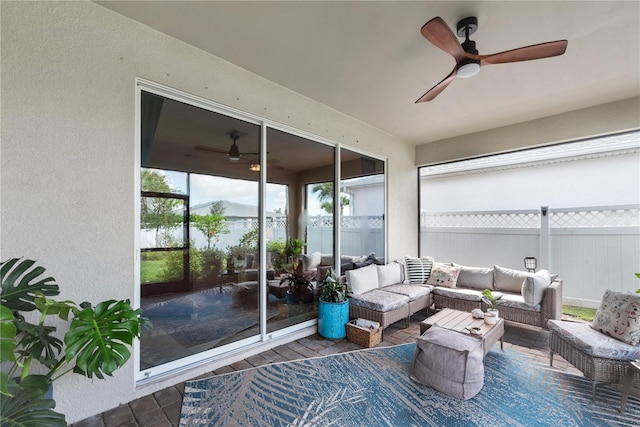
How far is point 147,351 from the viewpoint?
7.50 ft

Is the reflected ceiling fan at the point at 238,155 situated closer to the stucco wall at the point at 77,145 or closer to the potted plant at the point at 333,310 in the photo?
the stucco wall at the point at 77,145

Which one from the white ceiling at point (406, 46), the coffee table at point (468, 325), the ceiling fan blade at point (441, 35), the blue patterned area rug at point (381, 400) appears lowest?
the blue patterned area rug at point (381, 400)

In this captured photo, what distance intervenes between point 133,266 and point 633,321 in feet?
13.4

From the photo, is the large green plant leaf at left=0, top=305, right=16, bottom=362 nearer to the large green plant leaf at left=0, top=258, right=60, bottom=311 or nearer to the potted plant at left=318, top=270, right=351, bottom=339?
the large green plant leaf at left=0, top=258, right=60, bottom=311

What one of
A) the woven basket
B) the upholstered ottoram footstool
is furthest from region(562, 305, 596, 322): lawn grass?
the woven basket

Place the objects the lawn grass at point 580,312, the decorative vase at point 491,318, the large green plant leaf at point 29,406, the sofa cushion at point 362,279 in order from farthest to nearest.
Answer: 1. the lawn grass at point 580,312
2. the sofa cushion at point 362,279
3. the decorative vase at point 491,318
4. the large green plant leaf at point 29,406

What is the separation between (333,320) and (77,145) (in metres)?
2.96

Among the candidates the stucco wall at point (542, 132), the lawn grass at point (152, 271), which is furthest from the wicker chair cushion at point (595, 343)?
the lawn grass at point (152, 271)

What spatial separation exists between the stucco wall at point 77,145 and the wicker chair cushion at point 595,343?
3508 millimetres

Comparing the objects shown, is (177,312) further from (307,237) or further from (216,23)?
(216,23)

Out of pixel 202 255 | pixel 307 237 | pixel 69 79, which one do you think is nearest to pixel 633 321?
pixel 307 237

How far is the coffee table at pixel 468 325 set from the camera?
2621mm

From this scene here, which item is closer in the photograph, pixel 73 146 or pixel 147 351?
pixel 73 146

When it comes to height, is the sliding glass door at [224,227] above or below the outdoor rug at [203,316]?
above
